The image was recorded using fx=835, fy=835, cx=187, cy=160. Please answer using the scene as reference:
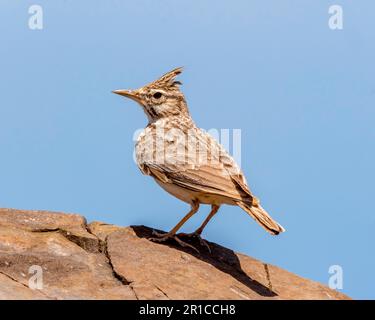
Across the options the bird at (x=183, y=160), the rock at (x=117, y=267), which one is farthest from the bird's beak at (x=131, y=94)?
the rock at (x=117, y=267)

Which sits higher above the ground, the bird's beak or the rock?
the bird's beak

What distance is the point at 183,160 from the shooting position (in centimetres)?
1121

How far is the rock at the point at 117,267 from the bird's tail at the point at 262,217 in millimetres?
847

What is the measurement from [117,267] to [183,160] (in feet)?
6.00

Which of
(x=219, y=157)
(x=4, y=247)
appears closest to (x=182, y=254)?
(x=219, y=157)

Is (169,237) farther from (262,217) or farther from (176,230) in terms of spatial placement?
(262,217)

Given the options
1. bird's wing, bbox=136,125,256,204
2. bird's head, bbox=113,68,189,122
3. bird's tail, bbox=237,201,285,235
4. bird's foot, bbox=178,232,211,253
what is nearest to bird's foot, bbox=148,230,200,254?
bird's foot, bbox=178,232,211,253

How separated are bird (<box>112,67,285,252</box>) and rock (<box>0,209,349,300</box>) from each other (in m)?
0.52

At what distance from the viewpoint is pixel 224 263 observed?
36.9 ft

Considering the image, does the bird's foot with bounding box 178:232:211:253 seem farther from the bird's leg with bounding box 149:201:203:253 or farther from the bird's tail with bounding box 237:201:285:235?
the bird's tail with bounding box 237:201:285:235

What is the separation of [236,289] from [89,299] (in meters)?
1.95

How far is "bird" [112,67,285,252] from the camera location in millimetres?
10695

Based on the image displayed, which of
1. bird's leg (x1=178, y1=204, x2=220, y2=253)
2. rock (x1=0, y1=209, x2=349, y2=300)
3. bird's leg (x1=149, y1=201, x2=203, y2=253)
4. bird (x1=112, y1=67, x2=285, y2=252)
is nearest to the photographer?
rock (x1=0, y1=209, x2=349, y2=300)
